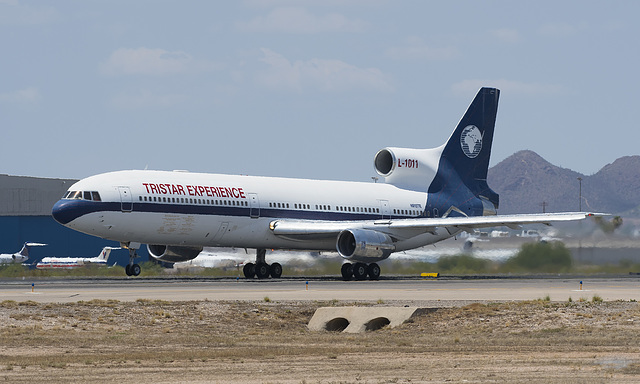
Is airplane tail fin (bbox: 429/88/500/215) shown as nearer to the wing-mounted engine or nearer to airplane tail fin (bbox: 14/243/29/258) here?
the wing-mounted engine

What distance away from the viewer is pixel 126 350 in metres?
20.2

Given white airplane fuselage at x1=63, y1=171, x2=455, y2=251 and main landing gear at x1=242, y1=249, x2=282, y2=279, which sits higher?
white airplane fuselage at x1=63, y1=171, x2=455, y2=251

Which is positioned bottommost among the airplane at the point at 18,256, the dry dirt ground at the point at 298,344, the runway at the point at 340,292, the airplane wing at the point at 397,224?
the dry dirt ground at the point at 298,344

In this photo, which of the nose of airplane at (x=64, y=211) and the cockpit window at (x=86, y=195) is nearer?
the nose of airplane at (x=64, y=211)

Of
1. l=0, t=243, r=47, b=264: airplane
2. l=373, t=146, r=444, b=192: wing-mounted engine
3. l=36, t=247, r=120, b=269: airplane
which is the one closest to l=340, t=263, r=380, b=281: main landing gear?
l=373, t=146, r=444, b=192: wing-mounted engine

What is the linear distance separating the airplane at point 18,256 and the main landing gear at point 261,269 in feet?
79.9

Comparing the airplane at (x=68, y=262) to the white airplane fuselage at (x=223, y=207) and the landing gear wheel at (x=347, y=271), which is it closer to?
the white airplane fuselage at (x=223, y=207)

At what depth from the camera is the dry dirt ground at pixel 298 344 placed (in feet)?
54.2

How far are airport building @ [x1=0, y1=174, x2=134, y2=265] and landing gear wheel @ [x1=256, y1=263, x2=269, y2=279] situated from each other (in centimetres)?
3038

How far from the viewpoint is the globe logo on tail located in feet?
187

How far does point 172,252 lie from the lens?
49.1m

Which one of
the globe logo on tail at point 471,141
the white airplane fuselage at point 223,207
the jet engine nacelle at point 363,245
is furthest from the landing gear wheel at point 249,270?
the globe logo on tail at point 471,141

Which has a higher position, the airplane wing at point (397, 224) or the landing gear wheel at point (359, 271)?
the airplane wing at point (397, 224)

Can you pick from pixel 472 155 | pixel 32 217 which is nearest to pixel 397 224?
pixel 472 155
